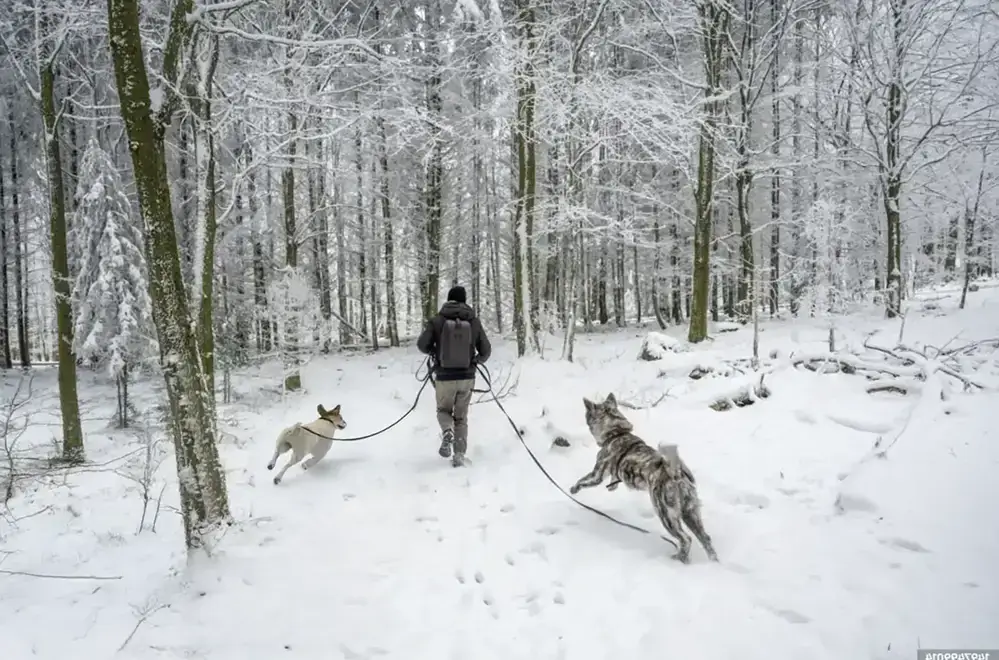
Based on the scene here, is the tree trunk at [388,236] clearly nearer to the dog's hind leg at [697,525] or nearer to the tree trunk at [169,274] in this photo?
the tree trunk at [169,274]

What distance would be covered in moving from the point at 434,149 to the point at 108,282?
9.13m

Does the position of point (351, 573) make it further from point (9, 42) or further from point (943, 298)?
point (943, 298)

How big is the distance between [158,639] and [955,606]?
487 centimetres

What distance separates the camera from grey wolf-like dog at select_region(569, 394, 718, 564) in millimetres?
3678

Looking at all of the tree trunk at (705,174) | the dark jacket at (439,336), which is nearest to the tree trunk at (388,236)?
the tree trunk at (705,174)

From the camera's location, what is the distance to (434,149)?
14.6 meters

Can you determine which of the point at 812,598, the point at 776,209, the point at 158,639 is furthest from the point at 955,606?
the point at 776,209

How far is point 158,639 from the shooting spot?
3203mm

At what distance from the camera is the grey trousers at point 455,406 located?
630cm

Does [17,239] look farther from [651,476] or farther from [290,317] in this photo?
[651,476]

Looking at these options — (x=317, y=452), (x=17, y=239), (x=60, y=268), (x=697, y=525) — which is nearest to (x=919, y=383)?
(x=697, y=525)

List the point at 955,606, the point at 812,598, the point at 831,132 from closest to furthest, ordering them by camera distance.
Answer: the point at 955,606 → the point at 812,598 → the point at 831,132

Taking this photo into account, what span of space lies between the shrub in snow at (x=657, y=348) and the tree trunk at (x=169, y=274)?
823 cm

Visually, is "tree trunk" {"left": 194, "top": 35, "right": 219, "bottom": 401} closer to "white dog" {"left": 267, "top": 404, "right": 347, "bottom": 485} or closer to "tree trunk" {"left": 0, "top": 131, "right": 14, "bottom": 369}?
"white dog" {"left": 267, "top": 404, "right": 347, "bottom": 485}
